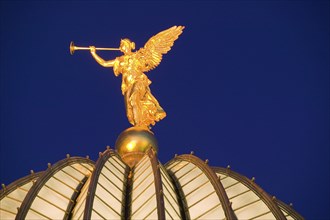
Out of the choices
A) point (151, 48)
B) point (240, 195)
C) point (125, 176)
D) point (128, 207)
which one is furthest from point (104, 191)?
point (151, 48)

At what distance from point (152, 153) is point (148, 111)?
4.21m

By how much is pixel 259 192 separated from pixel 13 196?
1104 cm

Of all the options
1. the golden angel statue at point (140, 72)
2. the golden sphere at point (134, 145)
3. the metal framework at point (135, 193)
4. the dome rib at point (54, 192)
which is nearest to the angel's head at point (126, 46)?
the golden angel statue at point (140, 72)

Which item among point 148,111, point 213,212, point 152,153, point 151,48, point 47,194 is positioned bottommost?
point 213,212

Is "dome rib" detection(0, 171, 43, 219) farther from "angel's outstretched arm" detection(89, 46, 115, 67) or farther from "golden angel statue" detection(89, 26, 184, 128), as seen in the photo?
"angel's outstretched arm" detection(89, 46, 115, 67)

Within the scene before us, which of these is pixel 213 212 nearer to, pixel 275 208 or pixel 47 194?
pixel 275 208

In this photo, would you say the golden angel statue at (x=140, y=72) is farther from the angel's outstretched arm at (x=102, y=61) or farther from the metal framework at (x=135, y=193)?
the metal framework at (x=135, y=193)

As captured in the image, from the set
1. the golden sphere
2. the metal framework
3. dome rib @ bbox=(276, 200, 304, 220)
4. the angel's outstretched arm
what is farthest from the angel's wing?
dome rib @ bbox=(276, 200, 304, 220)

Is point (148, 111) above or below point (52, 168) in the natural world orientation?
above

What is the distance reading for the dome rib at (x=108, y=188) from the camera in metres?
29.4

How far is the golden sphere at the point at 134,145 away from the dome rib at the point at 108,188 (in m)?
0.51

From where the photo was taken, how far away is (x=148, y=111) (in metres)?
39.0

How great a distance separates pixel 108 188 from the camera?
32188 millimetres

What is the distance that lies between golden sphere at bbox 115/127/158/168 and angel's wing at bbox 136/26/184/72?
376 centimetres
